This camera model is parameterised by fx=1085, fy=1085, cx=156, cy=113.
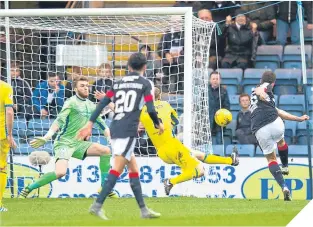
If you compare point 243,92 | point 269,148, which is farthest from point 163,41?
point 269,148

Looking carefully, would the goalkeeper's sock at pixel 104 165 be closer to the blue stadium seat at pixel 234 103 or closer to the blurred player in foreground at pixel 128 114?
the blue stadium seat at pixel 234 103

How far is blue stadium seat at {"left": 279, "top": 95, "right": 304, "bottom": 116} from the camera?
2003cm

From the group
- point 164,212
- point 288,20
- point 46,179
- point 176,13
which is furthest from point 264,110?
point 288,20

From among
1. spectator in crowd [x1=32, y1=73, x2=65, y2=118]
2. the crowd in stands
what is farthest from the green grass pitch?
spectator in crowd [x1=32, y1=73, x2=65, y2=118]

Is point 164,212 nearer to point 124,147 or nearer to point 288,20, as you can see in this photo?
point 124,147

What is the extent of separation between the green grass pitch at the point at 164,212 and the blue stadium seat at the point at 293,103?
4.08 meters

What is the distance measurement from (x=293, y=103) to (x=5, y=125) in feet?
22.1

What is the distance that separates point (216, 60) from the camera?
68.8ft

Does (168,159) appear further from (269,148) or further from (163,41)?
(163,41)

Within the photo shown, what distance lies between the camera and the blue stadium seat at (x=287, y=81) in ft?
67.7

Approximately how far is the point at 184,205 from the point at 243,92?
588 centimetres

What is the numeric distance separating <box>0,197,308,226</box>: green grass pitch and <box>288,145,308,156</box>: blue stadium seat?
2643 mm

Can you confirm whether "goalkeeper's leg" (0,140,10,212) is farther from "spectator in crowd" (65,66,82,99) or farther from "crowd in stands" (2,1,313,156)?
"spectator in crowd" (65,66,82,99)

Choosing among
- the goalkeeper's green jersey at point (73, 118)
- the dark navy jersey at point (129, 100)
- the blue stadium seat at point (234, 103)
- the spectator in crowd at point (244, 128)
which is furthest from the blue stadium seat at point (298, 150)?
the dark navy jersey at point (129, 100)
